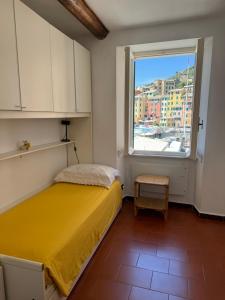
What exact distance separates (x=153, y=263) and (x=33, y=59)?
2199 mm

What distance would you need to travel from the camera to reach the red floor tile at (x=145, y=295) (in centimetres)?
159

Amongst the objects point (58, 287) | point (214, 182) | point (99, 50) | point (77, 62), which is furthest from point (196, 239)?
point (99, 50)

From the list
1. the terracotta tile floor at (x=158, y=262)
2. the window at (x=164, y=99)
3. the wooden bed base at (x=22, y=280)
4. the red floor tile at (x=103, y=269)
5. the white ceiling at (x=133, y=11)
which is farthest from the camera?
the window at (x=164, y=99)

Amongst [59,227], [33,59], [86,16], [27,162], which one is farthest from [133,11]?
[59,227]

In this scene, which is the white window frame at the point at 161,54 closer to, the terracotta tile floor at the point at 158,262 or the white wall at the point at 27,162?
the terracotta tile floor at the point at 158,262

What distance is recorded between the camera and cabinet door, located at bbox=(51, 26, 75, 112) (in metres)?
2.17

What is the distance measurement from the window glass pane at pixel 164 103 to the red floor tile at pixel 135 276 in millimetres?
1850

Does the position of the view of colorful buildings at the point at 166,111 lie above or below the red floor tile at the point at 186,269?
above

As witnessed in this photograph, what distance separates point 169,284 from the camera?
5.65ft

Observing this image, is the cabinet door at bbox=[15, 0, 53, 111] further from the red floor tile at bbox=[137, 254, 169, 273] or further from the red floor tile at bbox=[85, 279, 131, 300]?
the red floor tile at bbox=[137, 254, 169, 273]

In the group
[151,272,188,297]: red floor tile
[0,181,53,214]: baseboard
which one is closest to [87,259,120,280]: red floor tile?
[151,272,188,297]: red floor tile

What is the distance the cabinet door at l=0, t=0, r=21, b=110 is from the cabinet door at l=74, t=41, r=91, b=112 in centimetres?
105

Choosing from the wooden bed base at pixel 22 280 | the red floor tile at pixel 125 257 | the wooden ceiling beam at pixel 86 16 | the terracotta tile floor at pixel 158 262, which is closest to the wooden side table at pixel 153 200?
the terracotta tile floor at pixel 158 262

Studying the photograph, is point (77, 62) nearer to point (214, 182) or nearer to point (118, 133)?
point (118, 133)
